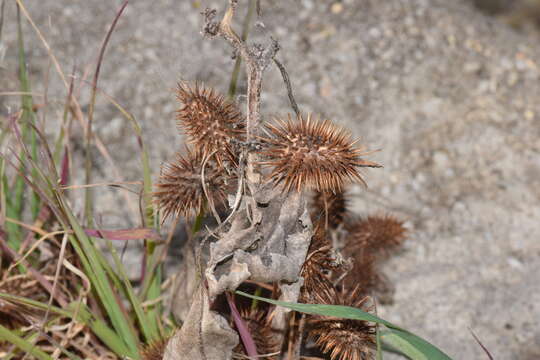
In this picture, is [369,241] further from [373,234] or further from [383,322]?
[383,322]

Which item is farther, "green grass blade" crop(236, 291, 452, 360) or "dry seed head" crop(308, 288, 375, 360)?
"dry seed head" crop(308, 288, 375, 360)

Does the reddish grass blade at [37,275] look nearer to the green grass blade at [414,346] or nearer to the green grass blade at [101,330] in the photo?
the green grass blade at [101,330]

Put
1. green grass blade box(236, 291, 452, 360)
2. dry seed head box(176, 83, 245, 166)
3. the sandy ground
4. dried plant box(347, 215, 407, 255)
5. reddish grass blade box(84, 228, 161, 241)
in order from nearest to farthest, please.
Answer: green grass blade box(236, 291, 452, 360) < dry seed head box(176, 83, 245, 166) < reddish grass blade box(84, 228, 161, 241) < dried plant box(347, 215, 407, 255) < the sandy ground

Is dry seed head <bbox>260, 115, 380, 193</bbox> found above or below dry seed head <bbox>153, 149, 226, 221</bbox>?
above

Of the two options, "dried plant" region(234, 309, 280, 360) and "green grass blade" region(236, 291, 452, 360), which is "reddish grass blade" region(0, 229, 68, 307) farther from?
"green grass blade" region(236, 291, 452, 360)

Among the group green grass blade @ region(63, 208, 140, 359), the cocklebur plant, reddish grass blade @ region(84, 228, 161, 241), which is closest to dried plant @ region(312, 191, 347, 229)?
the cocklebur plant

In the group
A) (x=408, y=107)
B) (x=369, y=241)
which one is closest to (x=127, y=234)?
(x=369, y=241)

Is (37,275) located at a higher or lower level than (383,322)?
lower

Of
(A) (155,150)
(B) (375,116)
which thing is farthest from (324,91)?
(A) (155,150)
